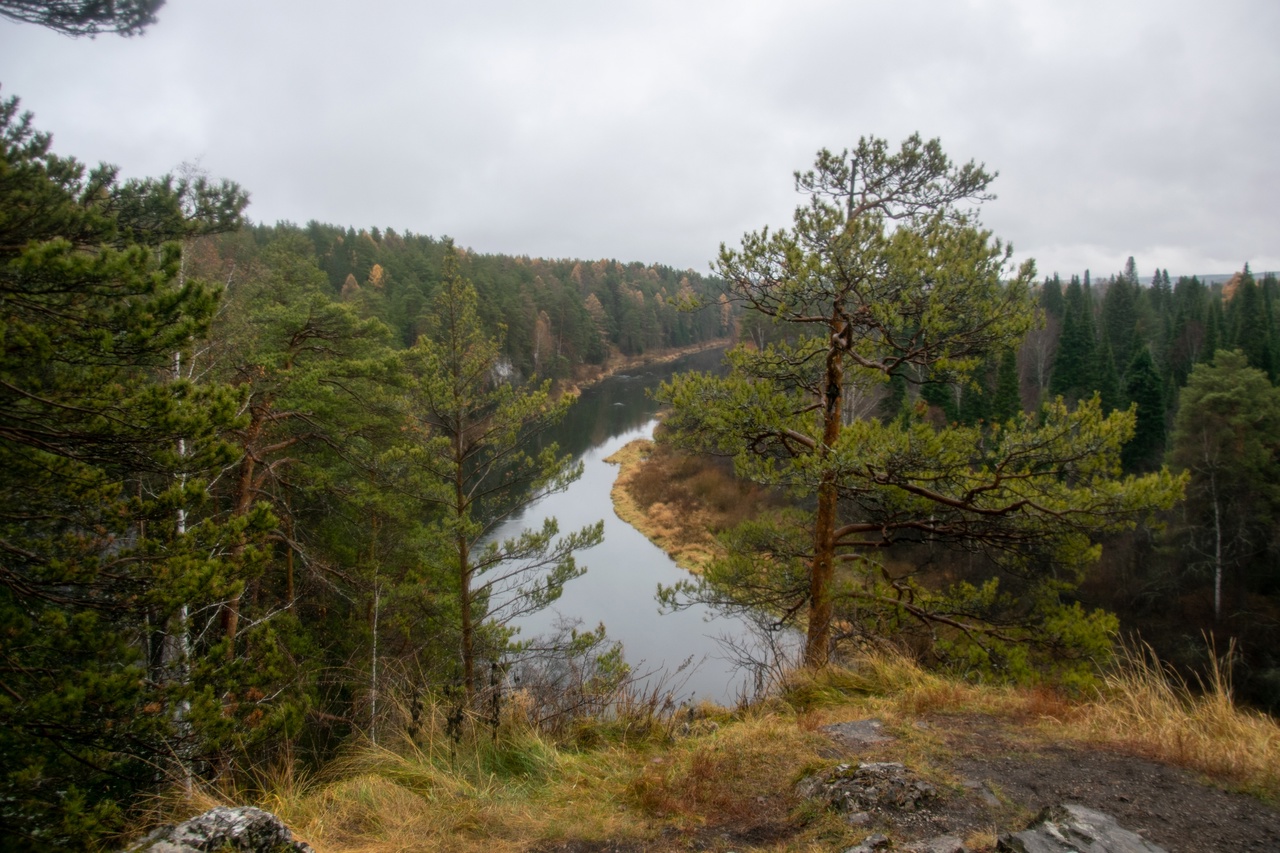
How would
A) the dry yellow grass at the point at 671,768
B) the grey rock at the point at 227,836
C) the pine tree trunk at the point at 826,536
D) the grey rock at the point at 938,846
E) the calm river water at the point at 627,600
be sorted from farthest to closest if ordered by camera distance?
the calm river water at the point at 627,600 → the pine tree trunk at the point at 826,536 → the dry yellow grass at the point at 671,768 → the grey rock at the point at 938,846 → the grey rock at the point at 227,836

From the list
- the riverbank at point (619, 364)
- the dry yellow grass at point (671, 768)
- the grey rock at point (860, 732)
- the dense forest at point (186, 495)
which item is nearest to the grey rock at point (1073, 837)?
the dry yellow grass at point (671, 768)

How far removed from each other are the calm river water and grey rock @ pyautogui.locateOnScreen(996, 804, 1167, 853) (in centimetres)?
227

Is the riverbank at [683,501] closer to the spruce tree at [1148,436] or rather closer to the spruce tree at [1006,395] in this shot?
the spruce tree at [1006,395]

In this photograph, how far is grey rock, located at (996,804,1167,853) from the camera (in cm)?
259

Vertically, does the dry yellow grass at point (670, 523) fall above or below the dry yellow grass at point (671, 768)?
below

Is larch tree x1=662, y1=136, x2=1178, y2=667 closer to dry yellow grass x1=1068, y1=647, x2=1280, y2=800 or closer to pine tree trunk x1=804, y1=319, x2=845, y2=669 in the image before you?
pine tree trunk x1=804, y1=319, x2=845, y2=669

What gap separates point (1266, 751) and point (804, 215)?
513 centimetres

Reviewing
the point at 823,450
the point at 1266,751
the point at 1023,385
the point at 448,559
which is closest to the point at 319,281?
the point at 448,559

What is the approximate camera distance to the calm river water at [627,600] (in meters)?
13.1

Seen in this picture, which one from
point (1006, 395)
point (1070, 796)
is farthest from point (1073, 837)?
point (1006, 395)

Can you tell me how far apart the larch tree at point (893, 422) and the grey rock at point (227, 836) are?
15.0ft

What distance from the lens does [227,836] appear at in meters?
Answer: 2.58

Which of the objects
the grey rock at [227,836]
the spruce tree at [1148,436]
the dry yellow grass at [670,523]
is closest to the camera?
the grey rock at [227,836]

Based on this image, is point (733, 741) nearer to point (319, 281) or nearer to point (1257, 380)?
point (319, 281)
